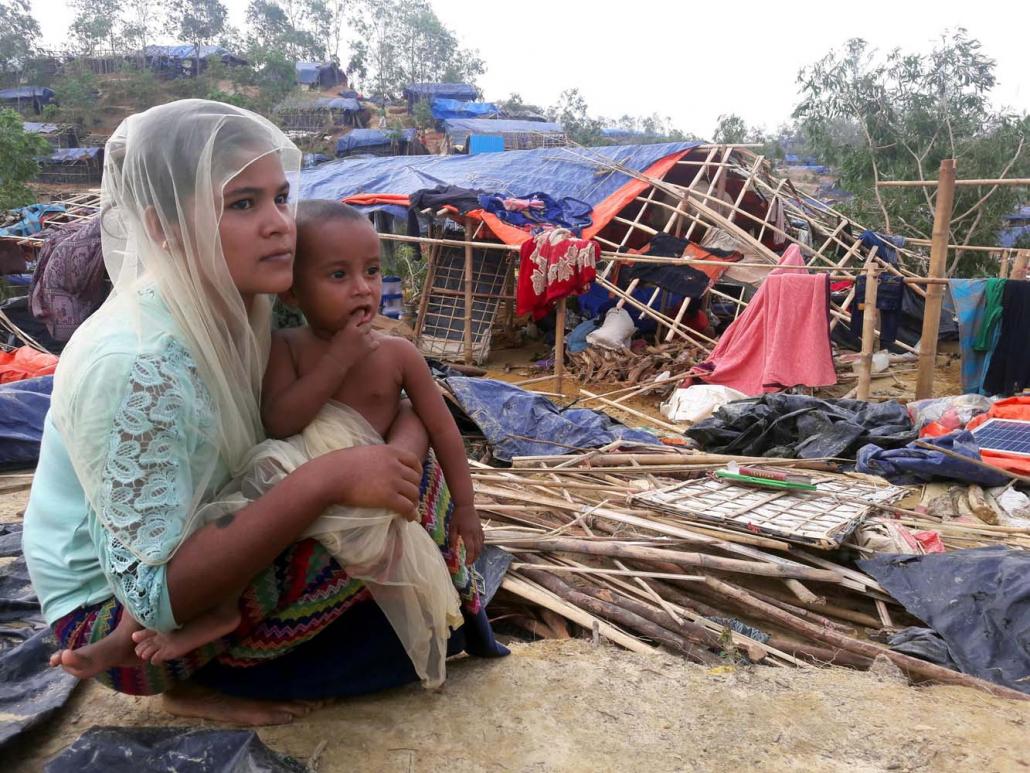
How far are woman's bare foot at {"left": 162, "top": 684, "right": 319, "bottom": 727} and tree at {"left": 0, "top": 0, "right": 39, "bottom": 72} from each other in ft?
146

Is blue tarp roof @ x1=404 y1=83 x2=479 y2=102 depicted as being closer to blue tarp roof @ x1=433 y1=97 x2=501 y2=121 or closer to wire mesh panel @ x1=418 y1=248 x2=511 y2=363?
blue tarp roof @ x1=433 y1=97 x2=501 y2=121

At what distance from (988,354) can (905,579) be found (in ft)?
15.9

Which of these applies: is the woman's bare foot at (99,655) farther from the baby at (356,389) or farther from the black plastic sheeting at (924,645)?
the black plastic sheeting at (924,645)

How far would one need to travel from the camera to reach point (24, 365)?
6824 millimetres

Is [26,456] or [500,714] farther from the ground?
[500,714]

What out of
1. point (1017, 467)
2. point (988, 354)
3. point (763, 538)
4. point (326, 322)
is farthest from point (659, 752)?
point (988, 354)

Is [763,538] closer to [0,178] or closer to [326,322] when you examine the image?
[326,322]

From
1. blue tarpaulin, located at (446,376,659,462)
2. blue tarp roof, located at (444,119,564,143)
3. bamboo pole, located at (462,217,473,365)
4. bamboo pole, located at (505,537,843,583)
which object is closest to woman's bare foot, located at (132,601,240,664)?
bamboo pole, located at (505,537,843,583)

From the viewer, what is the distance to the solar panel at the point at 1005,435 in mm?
5164

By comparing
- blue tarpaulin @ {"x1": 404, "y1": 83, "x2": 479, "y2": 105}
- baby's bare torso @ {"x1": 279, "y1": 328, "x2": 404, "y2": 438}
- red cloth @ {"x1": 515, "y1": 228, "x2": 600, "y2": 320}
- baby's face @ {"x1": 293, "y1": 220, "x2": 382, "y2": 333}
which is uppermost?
A: blue tarpaulin @ {"x1": 404, "y1": 83, "x2": 479, "y2": 105}

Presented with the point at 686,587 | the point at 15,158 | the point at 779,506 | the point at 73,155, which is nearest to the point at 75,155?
the point at 73,155

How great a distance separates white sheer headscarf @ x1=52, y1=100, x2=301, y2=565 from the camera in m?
1.31

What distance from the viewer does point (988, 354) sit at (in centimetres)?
695

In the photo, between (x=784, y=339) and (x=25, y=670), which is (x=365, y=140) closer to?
(x=784, y=339)
